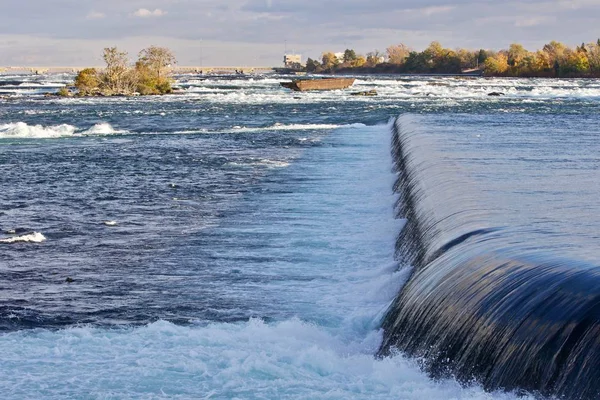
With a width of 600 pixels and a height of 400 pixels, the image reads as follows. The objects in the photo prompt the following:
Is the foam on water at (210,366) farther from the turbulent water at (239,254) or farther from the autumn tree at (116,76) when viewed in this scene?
the autumn tree at (116,76)

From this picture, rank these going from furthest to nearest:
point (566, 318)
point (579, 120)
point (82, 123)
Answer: point (82, 123), point (579, 120), point (566, 318)

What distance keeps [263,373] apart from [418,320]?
5.34 ft

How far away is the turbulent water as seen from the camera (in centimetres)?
934

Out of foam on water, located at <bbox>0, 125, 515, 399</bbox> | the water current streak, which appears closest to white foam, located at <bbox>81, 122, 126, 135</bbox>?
foam on water, located at <bbox>0, 125, 515, 399</bbox>

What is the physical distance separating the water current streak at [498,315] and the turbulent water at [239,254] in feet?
0.79

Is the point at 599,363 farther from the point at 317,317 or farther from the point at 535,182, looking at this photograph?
the point at 535,182

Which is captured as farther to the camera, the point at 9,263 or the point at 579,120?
the point at 579,120

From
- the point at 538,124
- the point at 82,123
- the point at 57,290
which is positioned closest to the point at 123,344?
the point at 57,290

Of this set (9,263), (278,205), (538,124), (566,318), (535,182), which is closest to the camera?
(566,318)

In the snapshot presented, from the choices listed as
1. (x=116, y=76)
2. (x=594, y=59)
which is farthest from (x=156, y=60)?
(x=594, y=59)

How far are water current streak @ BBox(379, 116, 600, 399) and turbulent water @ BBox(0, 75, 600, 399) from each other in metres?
0.24

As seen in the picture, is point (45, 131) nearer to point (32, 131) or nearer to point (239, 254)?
point (32, 131)

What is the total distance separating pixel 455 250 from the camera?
10.9 m

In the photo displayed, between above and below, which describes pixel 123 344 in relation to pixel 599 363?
below
